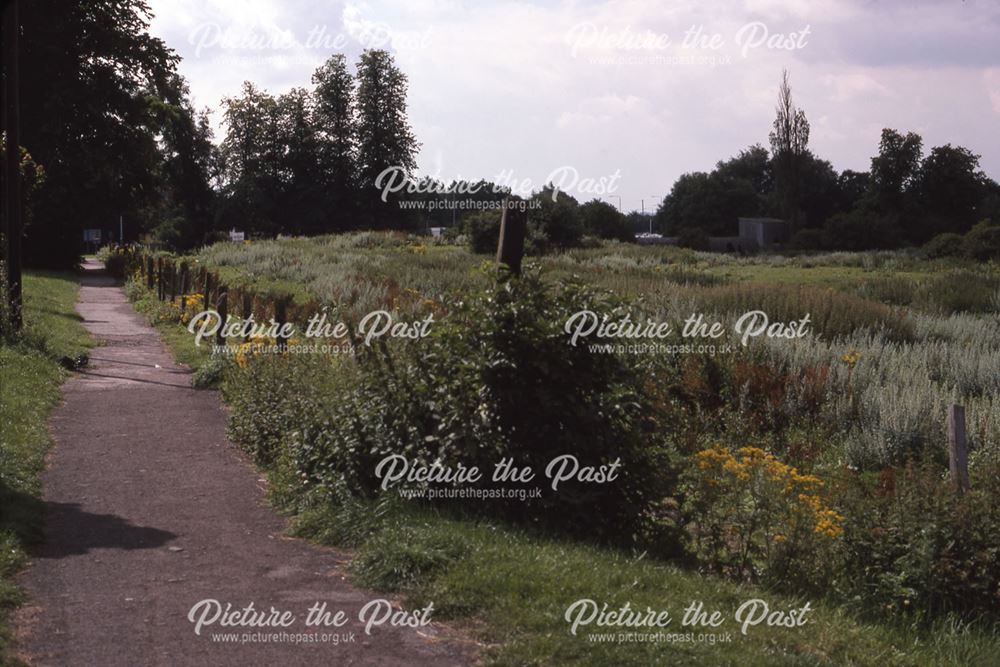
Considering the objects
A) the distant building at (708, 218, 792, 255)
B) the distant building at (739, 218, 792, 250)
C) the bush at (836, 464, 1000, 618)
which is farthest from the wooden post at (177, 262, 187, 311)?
the distant building at (739, 218, 792, 250)

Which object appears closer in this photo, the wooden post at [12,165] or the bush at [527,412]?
the bush at [527,412]

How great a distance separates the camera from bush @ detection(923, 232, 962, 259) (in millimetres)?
44781

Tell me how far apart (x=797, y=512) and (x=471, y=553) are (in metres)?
2.33

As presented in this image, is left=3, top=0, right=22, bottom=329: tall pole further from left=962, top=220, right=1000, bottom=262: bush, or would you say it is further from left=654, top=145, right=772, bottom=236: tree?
left=654, top=145, right=772, bottom=236: tree

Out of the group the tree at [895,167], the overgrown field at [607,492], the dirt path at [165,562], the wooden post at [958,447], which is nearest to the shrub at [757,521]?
the overgrown field at [607,492]

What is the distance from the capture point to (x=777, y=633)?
19.1 ft

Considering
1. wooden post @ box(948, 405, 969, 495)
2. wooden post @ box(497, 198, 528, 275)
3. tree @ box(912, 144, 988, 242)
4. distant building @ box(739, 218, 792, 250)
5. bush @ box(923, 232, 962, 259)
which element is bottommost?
wooden post @ box(948, 405, 969, 495)

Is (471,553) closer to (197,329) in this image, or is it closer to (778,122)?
(197,329)

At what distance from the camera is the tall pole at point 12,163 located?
Answer: 18.7 m

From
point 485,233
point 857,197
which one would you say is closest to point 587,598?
point 485,233

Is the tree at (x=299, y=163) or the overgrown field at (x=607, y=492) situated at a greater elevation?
the tree at (x=299, y=163)

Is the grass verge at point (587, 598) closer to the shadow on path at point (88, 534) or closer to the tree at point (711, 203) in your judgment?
the shadow on path at point (88, 534)

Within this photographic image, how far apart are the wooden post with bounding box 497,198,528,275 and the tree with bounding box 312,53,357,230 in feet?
234

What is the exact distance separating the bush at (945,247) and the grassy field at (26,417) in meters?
34.3
